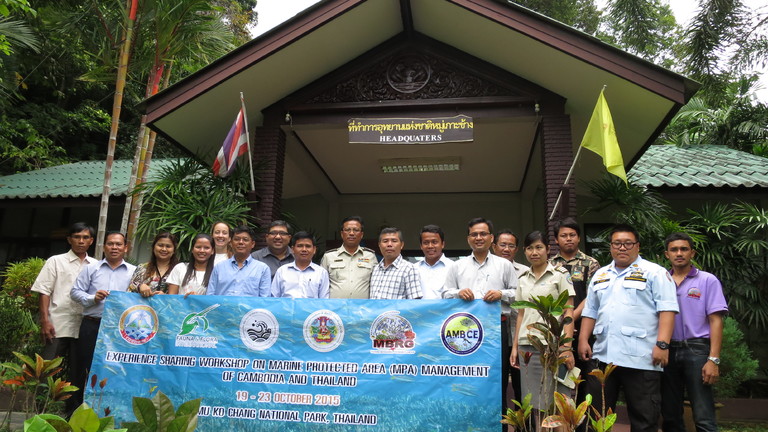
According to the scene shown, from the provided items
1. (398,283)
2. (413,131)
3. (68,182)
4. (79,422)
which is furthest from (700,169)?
(68,182)

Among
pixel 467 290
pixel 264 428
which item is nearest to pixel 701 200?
pixel 467 290

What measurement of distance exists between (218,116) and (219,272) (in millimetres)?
3400

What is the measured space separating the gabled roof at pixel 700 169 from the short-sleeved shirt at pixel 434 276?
4865 millimetres

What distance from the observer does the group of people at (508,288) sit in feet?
11.1

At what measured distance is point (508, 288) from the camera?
3928 millimetres

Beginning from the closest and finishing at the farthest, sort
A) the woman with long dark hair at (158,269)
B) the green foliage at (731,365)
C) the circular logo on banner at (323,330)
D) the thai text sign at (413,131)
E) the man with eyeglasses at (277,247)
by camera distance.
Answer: the circular logo on banner at (323,330), the woman with long dark hair at (158,269), the man with eyeglasses at (277,247), the green foliage at (731,365), the thai text sign at (413,131)

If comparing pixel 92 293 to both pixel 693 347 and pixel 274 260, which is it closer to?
pixel 274 260

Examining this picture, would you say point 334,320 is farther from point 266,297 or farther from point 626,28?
point 626,28

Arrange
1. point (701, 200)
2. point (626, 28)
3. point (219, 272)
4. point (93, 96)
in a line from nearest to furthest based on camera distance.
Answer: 1. point (219, 272)
2. point (701, 200)
3. point (626, 28)
4. point (93, 96)

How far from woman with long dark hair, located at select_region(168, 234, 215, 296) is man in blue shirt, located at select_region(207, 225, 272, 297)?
0.09 m

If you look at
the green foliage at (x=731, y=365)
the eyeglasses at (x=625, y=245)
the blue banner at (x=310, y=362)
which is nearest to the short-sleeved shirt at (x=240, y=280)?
the blue banner at (x=310, y=362)

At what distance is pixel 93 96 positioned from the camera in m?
16.4

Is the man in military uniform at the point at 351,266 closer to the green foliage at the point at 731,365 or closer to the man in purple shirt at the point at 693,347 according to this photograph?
the man in purple shirt at the point at 693,347

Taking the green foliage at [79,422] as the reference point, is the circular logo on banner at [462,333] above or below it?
above
